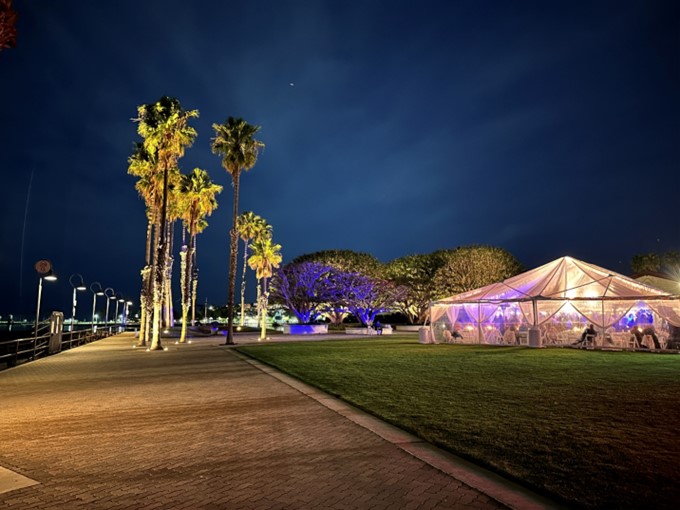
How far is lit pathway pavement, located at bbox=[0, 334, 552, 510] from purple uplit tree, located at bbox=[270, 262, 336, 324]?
148 feet

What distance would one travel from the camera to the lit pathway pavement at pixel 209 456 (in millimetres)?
4215

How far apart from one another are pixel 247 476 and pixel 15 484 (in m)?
2.25

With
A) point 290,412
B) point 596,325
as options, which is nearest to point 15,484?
point 290,412

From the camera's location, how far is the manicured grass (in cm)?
450

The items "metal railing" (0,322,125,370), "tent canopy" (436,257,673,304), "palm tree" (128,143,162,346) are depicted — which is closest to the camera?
"metal railing" (0,322,125,370)

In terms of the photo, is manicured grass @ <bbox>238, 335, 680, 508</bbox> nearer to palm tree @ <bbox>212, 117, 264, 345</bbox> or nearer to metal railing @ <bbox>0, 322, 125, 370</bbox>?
metal railing @ <bbox>0, 322, 125, 370</bbox>

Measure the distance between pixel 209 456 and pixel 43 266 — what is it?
17.7m

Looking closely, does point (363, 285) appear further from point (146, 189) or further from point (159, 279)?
point (159, 279)

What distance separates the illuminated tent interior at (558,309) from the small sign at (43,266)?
19.3 metres

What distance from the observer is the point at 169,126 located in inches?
957

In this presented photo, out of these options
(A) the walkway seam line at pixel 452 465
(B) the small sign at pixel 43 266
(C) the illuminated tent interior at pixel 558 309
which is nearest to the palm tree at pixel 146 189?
(B) the small sign at pixel 43 266

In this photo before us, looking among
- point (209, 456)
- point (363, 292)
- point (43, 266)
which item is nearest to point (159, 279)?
point (43, 266)

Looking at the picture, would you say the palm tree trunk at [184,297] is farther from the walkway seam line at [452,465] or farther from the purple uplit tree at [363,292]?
the walkway seam line at [452,465]

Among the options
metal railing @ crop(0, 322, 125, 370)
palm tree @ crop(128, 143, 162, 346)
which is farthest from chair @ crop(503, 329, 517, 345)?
metal railing @ crop(0, 322, 125, 370)
